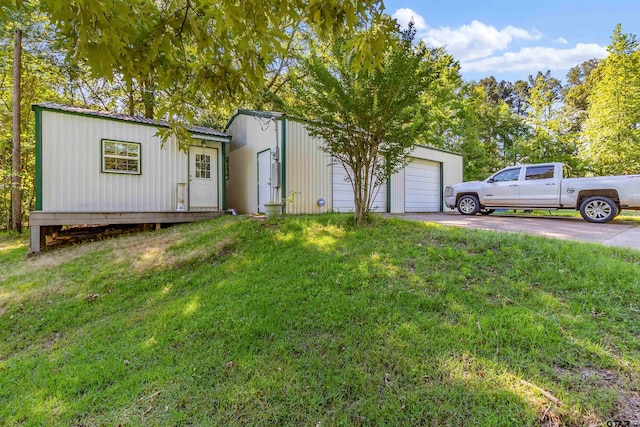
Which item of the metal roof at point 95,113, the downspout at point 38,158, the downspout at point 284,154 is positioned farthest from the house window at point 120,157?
the downspout at point 284,154

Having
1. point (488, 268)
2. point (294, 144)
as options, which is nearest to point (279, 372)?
point (488, 268)

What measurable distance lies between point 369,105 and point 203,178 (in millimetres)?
5813

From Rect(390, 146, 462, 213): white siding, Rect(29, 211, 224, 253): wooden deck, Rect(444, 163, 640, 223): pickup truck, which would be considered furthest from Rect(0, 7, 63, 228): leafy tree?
Rect(444, 163, 640, 223): pickup truck

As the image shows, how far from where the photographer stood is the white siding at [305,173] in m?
7.77

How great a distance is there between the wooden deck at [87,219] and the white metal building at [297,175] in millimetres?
2051

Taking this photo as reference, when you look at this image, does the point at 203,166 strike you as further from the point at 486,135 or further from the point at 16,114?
the point at 486,135

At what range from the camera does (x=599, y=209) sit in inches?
263

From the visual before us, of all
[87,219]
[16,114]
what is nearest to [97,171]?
[87,219]

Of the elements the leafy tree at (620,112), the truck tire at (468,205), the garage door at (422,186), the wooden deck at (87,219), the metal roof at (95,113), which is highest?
the leafy tree at (620,112)

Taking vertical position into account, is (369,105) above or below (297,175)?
above

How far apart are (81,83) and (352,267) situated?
15526 millimetres

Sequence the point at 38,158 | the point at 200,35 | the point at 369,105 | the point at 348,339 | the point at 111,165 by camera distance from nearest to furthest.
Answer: the point at 200,35, the point at 348,339, the point at 369,105, the point at 38,158, the point at 111,165

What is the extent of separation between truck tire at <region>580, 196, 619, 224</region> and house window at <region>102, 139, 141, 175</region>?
36.3 feet

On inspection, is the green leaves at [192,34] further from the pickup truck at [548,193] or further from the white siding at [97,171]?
the pickup truck at [548,193]
